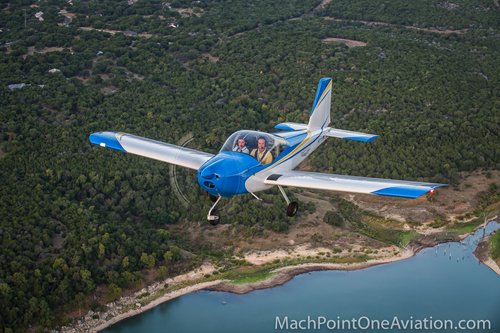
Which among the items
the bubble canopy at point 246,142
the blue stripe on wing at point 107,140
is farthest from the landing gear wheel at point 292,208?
the blue stripe on wing at point 107,140

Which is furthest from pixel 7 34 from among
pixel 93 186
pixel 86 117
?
pixel 93 186

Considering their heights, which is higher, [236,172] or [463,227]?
[236,172]

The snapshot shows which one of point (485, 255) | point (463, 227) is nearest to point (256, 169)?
point (463, 227)

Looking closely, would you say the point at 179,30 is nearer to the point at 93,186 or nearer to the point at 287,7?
the point at 287,7

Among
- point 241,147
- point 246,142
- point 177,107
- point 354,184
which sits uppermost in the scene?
point 246,142

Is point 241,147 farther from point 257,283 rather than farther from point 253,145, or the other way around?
point 257,283

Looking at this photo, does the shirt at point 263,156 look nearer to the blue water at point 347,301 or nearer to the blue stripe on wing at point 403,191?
the blue stripe on wing at point 403,191
